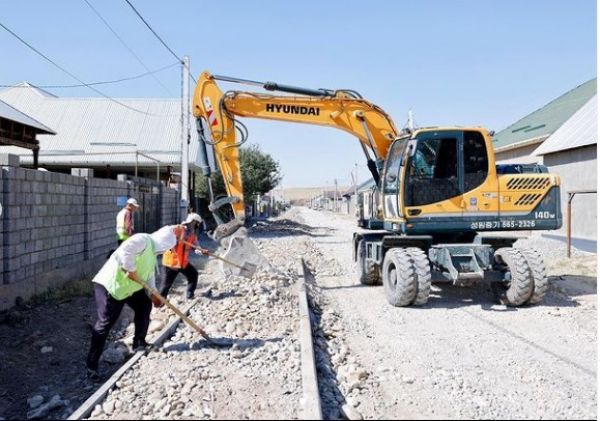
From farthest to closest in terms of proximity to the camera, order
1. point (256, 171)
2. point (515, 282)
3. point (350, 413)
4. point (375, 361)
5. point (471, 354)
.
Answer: point (256, 171) → point (515, 282) → point (471, 354) → point (375, 361) → point (350, 413)

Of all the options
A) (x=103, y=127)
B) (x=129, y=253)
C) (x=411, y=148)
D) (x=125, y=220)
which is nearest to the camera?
(x=129, y=253)

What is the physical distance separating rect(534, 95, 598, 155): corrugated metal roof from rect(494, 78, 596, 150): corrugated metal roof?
231 centimetres

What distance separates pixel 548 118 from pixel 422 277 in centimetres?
2063

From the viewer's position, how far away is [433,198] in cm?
879

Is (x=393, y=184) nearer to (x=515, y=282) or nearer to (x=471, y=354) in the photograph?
(x=515, y=282)

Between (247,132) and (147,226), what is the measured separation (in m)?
7.92

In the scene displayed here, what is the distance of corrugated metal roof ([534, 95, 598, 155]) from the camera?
17.7m

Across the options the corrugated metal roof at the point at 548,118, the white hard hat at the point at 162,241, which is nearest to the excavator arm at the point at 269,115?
the white hard hat at the point at 162,241

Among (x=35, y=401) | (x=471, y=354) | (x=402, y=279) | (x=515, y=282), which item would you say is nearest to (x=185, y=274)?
(x=402, y=279)

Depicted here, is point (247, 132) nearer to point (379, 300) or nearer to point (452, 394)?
point (379, 300)

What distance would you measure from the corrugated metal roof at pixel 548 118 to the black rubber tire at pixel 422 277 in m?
17.0

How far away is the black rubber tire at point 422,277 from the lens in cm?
813

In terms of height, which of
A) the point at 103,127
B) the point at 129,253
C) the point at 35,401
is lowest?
the point at 35,401

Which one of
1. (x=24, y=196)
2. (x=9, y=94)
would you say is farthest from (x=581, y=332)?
(x=9, y=94)
